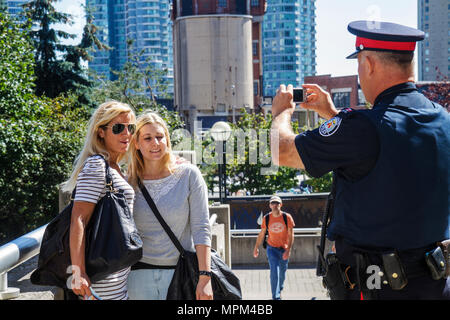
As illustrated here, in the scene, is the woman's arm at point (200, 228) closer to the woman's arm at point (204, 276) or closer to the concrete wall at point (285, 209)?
the woman's arm at point (204, 276)

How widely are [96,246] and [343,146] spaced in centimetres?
141

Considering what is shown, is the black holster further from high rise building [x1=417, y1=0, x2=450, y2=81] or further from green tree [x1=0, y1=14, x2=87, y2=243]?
high rise building [x1=417, y1=0, x2=450, y2=81]

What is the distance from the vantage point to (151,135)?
3523mm

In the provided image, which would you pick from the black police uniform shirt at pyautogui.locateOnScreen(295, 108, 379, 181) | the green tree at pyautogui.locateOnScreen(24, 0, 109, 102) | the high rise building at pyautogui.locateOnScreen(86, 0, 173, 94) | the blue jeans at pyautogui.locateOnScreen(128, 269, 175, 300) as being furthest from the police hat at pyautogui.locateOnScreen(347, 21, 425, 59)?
the high rise building at pyautogui.locateOnScreen(86, 0, 173, 94)

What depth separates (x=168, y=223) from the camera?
336 cm

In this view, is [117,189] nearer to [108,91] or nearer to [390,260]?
[390,260]

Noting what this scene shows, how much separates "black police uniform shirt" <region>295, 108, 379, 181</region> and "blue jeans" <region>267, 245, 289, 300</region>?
7773 millimetres

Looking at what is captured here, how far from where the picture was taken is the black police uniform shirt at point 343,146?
255cm

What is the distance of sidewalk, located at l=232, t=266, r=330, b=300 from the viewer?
37.8ft

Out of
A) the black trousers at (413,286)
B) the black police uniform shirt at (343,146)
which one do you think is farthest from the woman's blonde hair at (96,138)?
the black trousers at (413,286)

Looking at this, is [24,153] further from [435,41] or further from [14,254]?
[435,41]

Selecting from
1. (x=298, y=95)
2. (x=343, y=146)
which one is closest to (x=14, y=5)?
(x=298, y=95)

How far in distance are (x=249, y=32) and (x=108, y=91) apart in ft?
103
